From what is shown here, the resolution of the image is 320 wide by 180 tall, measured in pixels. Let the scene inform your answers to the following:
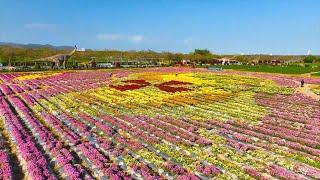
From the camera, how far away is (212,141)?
25.0 metres

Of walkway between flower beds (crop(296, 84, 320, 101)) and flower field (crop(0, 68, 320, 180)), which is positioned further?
walkway between flower beds (crop(296, 84, 320, 101))

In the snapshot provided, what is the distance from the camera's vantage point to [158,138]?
25.7 metres

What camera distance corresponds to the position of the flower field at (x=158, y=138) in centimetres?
1903

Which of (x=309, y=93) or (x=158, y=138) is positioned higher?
(x=158, y=138)

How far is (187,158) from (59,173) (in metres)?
6.21

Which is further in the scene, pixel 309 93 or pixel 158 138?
pixel 309 93

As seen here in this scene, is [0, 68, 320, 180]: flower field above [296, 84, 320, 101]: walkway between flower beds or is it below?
above

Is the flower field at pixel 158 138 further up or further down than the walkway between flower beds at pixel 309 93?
further up

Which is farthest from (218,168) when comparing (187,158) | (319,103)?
(319,103)

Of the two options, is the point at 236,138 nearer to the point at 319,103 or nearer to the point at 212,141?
the point at 212,141

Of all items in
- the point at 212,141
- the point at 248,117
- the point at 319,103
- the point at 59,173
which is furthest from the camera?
the point at 319,103

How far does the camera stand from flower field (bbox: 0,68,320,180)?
1903 cm

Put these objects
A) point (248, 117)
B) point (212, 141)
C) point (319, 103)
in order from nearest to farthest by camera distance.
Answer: point (212, 141)
point (248, 117)
point (319, 103)

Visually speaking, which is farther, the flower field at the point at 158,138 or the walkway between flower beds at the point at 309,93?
the walkway between flower beds at the point at 309,93
